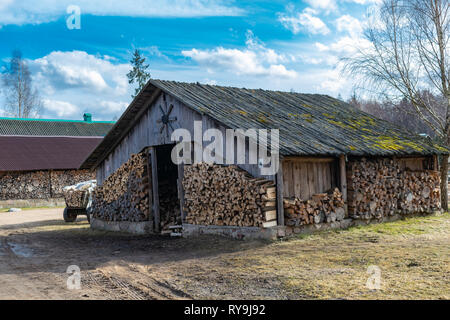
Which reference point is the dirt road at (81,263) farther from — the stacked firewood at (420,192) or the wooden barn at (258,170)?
the stacked firewood at (420,192)

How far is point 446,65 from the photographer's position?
15.9m

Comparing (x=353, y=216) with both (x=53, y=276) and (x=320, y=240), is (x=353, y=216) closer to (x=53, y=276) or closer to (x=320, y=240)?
(x=320, y=240)

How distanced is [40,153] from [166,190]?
20233mm

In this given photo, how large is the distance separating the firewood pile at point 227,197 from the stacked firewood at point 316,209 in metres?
0.41

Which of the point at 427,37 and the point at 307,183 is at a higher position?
the point at 427,37

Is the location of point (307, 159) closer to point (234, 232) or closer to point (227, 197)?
point (227, 197)

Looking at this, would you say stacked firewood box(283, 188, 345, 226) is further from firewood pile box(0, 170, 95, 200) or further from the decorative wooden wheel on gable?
firewood pile box(0, 170, 95, 200)

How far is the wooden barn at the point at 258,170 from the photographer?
1120cm

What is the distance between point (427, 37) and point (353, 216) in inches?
294

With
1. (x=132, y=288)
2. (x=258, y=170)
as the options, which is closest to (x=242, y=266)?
(x=132, y=288)

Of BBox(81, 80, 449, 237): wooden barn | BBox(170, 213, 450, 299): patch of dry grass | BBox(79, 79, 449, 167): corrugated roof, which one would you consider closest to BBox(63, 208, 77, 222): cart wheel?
BBox(81, 80, 449, 237): wooden barn

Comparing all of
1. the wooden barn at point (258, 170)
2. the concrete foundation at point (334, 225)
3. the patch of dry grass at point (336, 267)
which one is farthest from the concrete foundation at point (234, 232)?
the concrete foundation at point (334, 225)
